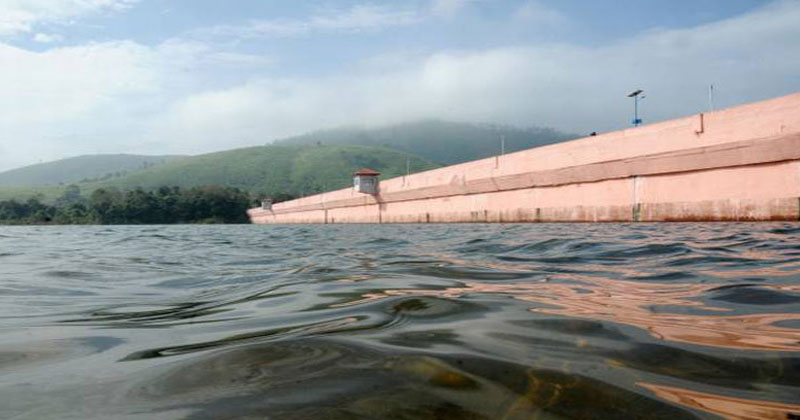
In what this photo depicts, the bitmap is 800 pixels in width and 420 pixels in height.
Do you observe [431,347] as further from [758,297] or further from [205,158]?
[205,158]

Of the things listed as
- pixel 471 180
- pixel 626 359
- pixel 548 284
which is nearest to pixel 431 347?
pixel 626 359

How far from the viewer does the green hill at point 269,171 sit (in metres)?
142

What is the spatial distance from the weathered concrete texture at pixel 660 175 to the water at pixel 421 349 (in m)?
12.2

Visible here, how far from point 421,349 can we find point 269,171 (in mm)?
163059

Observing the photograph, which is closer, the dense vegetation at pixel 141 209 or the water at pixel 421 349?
the water at pixel 421 349

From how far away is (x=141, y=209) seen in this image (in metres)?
81.7

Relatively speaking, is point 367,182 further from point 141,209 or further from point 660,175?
point 141,209

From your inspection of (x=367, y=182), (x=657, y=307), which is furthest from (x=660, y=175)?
(x=367, y=182)

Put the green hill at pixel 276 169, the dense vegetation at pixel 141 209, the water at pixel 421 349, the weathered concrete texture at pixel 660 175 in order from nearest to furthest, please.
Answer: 1. the water at pixel 421 349
2. the weathered concrete texture at pixel 660 175
3. the dense vegetation at pixel 141 209
4. the green hill at pixel 276 169

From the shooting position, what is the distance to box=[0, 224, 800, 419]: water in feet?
3.71

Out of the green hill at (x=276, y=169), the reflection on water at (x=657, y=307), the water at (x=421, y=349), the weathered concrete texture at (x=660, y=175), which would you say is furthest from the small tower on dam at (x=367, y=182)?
the green hill at (x=276, y=169)

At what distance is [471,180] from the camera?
90.7ft

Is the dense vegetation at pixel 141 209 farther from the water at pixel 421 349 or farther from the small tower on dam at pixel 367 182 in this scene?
the water at pixel 421 349

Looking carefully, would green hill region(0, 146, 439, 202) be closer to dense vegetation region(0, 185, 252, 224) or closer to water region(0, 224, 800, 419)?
dense vegetation region(0, 185, 252, 224)
